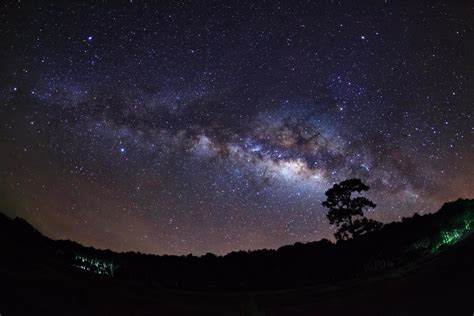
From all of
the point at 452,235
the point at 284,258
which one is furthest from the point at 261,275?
the point at 452,235

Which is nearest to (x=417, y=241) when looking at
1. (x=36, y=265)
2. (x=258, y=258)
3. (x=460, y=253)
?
(x=460, y=253)

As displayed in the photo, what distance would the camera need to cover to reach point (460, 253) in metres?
19.2

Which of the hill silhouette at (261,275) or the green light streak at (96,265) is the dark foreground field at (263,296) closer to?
the hill silhouette at (261,275)

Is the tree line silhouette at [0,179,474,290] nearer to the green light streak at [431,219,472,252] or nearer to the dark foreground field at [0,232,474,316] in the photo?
the green light streak at [431,219,472,252]

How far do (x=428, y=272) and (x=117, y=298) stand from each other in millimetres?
13851

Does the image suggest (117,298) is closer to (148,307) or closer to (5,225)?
(148,307)

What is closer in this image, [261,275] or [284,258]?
[261,275]

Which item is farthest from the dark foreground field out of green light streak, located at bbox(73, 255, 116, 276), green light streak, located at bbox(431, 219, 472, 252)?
green light streak, located at bbox(73, 255, 116, 276)

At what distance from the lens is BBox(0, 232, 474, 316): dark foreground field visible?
47.2 ft

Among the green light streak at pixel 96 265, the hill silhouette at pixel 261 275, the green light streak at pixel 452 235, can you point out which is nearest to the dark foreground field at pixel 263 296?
the hill silhouette at pixel 261 275

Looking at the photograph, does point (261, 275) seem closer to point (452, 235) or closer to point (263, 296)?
point (263, 296)

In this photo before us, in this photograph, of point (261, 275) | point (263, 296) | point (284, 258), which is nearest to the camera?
point (263, 296)

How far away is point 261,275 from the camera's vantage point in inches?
920

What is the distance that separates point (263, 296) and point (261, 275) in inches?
143
